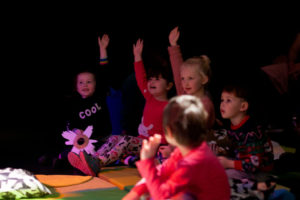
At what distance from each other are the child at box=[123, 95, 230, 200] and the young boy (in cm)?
73

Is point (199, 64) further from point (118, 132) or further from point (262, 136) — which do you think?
point (118, 132)

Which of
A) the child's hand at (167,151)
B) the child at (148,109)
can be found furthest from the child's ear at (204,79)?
the child's hand at (167,151)

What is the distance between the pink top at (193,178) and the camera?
1992mm

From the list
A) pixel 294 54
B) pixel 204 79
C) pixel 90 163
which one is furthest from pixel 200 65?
pixel 294 54

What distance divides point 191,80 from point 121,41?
1605 millimetres

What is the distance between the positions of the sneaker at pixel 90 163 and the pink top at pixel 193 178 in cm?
153

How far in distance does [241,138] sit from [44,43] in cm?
295

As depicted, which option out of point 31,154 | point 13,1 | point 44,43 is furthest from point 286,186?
point 13,1

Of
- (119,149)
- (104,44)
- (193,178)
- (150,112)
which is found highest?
(104,44)

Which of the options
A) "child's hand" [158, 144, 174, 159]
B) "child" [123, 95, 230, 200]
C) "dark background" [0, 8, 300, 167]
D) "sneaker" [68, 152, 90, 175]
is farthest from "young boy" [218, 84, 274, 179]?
"dark background" [0, 8, 300, 167]

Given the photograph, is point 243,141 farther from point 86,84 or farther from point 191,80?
point 86,84

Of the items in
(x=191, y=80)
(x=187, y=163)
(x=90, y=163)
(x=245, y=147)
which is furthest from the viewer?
(x=90, y=163)

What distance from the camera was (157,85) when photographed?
384 cm

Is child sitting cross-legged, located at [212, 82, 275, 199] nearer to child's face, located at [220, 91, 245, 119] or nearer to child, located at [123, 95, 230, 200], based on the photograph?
A: child's face, located at [220, 91, 245, 119]
